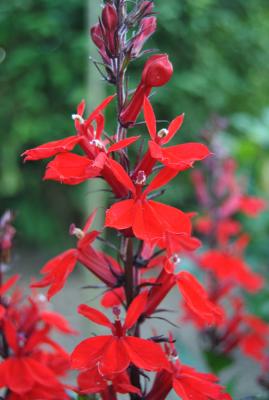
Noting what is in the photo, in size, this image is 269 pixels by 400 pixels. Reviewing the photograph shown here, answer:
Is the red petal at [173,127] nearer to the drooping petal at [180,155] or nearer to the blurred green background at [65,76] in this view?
the drooping petal at [180,155]

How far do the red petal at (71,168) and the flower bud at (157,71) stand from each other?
137mm

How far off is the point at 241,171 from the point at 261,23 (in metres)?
3.18

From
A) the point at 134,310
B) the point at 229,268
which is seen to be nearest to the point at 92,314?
the point at 134,310

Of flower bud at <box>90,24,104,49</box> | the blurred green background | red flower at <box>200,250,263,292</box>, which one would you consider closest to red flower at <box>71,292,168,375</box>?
flower bud at <box>90,24,104,49</box>

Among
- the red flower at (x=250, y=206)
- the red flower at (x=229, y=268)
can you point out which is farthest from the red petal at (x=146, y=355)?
the red flower at (x=250, y=206)

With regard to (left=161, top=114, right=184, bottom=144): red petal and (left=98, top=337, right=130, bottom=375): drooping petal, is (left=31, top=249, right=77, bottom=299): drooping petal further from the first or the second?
(left=161, top=114, right=184, bottom=144): red petal

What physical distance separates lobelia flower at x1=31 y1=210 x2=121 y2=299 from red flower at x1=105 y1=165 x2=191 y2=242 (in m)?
0.09

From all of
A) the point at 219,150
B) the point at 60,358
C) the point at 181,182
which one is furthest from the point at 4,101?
the point at 60,358

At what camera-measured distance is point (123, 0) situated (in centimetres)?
80

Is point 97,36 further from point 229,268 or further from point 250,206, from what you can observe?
point 250,206

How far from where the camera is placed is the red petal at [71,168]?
722mm

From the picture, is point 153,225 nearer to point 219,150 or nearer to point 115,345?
point 115,345

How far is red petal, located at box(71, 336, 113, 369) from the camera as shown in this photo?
28.0 inches

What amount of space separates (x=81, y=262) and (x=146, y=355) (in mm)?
191
